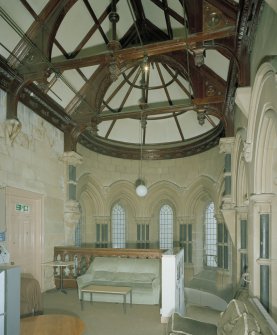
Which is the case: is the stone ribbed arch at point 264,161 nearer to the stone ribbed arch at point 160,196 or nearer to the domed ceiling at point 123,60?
the domed ceiling at point 123,60

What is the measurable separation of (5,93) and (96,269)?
3902mm

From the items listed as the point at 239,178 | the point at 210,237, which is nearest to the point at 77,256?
the point at 239,178

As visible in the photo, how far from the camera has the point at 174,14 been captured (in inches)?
259

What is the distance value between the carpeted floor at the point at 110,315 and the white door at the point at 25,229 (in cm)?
79

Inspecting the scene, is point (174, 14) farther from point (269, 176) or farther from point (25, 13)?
point (269, 176)

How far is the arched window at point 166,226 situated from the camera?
440 inches

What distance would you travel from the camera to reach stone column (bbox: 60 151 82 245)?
8.22m

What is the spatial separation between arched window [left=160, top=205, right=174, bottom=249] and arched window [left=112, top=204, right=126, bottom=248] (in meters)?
→ 1.30

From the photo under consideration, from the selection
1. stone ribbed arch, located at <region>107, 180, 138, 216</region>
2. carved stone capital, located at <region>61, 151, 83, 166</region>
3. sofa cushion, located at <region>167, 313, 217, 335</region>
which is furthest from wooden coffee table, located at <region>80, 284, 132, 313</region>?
stone ribbed arch, located at <region>107, 180, 138, 216</region>

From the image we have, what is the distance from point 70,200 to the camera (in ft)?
27.2

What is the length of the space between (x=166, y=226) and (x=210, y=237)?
1.51 meters

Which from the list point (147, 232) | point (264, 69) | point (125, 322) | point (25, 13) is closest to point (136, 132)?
point (147, 232)

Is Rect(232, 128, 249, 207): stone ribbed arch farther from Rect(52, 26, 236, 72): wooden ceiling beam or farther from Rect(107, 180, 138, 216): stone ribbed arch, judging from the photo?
Rect(107, 180, 138, 216): stone ribbed arch

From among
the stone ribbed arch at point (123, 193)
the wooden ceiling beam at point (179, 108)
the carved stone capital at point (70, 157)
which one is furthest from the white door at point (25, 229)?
the stone ribbed arch at point (123, 193)
